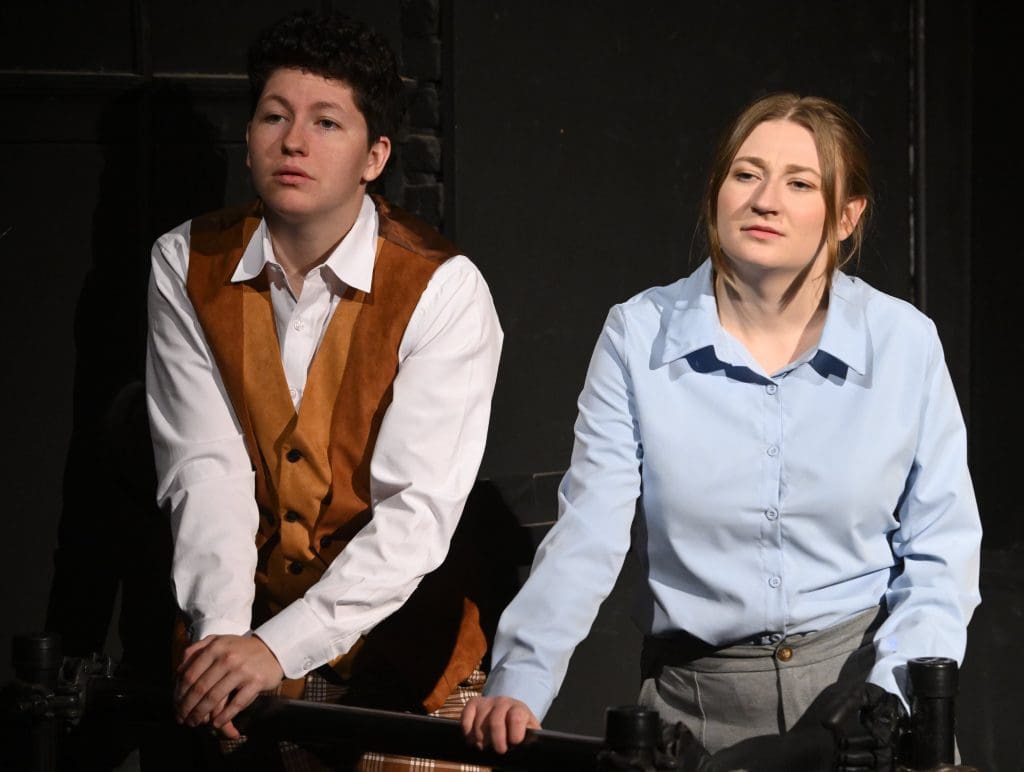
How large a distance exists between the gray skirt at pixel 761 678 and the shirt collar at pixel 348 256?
34.7 inches

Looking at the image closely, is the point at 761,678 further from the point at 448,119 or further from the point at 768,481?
the point at 448,119

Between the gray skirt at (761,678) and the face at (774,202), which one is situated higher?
the face at (774,202)

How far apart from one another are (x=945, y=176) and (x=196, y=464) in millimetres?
2191

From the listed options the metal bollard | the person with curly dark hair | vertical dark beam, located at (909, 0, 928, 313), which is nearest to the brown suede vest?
the person with curly dark hair

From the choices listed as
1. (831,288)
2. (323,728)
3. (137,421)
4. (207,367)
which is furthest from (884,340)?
(137,421)

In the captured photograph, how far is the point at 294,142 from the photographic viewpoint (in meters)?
2.66

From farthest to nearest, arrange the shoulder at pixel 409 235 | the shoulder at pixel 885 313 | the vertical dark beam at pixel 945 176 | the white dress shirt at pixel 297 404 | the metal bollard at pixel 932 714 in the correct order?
the vertical dark beam at pixel 945 176 < the shoulder at pixel 409 235 < the white dress shirt at pixel 297 404 < the shoulder at pixel 885 313 < the metal bollard at pixel 932 714

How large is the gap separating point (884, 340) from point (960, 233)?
1.77 m

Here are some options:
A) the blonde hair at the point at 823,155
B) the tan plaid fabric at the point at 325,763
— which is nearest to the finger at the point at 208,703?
the tan plaid fabric at the point at 325,763

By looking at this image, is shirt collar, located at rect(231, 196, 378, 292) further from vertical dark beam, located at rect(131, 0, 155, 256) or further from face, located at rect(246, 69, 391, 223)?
vertical dark beam, located at rect(131, 0, 155, 256)

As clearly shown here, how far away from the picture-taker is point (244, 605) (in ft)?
8.44

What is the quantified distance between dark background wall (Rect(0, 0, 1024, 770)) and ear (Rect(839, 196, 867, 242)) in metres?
1.15

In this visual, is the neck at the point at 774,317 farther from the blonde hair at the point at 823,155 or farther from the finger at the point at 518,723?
the finger at the point at 518,723

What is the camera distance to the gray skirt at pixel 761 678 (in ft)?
7.25
